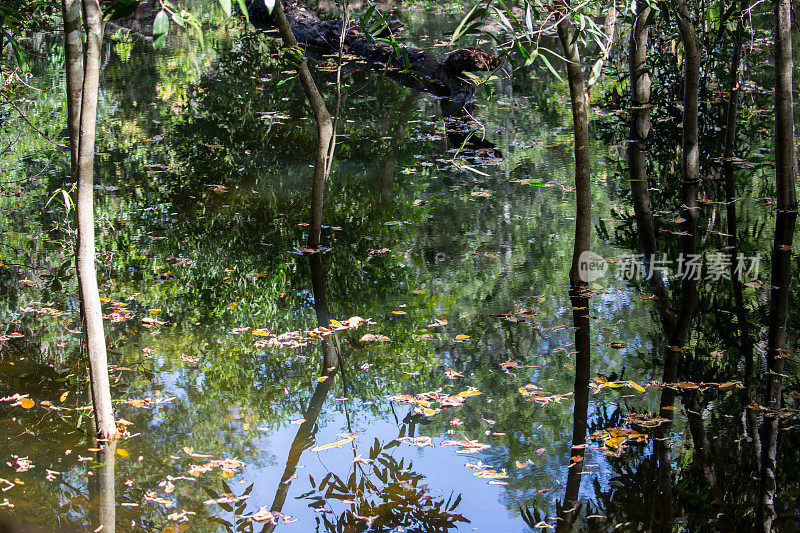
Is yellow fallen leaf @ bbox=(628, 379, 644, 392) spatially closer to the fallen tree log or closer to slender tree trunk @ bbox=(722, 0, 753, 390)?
slender tree trunk @ bbox=(722, 0, 753, 390)

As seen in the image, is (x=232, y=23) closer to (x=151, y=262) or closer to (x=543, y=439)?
(x=151, y=262)

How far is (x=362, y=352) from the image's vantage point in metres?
5.69

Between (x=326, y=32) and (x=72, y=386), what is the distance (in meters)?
14.7

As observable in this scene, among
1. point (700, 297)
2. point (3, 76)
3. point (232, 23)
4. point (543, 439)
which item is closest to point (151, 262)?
point (3, 76)

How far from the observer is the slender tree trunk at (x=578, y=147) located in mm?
5520

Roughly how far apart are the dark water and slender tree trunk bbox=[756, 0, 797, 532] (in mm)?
124

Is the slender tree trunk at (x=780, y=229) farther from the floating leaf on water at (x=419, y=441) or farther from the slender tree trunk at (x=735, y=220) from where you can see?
the floating leaf on water at (x=419, y=441)

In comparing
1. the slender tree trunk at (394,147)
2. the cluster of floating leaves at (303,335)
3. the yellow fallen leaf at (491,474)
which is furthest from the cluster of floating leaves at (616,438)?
the slender tree trunk at (394,147)

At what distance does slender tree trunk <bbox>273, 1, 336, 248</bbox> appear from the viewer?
6.60m

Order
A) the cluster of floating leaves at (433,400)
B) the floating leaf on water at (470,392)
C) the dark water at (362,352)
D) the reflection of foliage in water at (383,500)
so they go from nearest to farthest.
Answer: the reflection of foliage in water at (383,500)
the dark water at (362,352)
the cluster of floating leaves at (433,400)
the floating leaf on water at (470,392)

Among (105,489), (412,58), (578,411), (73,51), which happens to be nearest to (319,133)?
(73,51)

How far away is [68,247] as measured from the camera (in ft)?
25.0

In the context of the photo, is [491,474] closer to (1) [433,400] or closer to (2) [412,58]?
(1) [433,400]

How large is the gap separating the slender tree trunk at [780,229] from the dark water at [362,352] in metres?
0.12
